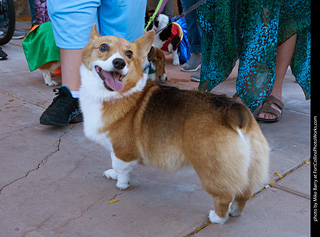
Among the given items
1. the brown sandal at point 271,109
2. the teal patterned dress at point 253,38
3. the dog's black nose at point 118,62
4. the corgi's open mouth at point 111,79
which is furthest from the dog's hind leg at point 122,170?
the brown sandal at point 271,109

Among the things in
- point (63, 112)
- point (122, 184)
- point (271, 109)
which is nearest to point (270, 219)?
point (122, 184)

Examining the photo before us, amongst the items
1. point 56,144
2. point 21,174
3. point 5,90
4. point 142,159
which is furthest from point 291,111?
point 5,90

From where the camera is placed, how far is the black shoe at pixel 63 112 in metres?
3.02

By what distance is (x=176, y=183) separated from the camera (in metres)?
2.37

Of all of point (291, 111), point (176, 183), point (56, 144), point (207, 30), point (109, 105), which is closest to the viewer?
point (109, 105)

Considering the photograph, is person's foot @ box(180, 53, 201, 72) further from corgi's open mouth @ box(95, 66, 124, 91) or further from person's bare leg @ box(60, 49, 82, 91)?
corgi's open mouth @ box(95, 66, 124, 91)

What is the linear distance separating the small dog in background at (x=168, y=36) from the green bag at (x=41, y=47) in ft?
5.25

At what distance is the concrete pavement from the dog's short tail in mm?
548

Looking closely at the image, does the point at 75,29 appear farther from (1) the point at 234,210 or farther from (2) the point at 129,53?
(1) the point at 234,210

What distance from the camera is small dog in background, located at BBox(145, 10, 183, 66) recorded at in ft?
17.8

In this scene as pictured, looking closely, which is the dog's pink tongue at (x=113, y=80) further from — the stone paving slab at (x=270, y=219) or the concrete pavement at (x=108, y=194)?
the stone paving slab at (x=270, y=219)

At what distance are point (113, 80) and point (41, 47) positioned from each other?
2.53 m
